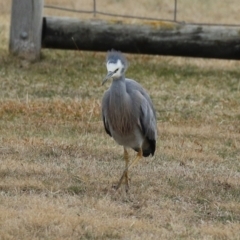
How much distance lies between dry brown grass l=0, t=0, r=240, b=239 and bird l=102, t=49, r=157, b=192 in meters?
0.35

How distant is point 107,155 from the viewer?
8094 mm

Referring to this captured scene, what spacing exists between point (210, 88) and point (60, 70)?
1868 mm

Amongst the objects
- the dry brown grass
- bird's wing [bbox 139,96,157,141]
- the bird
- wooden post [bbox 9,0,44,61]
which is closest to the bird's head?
the bird

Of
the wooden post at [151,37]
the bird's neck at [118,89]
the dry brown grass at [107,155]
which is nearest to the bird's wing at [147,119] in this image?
the bird's neck at [118,89]

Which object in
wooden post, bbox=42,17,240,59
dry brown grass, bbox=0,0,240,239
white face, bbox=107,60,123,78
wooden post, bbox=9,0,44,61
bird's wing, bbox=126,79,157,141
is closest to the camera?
dry brown grass, bbox=0,0,240,239

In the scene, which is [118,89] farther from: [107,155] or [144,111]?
[107,155]

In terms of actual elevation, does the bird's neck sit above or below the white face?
below

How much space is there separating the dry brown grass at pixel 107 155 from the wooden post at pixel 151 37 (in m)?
0.29

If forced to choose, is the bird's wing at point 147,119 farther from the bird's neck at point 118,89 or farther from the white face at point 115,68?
the white face at point 115,68

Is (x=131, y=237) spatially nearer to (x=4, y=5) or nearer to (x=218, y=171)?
(x=218, y=171)

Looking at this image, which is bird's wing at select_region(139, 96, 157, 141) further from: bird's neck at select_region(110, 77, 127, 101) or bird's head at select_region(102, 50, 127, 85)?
bird's head at select_region(102, 50, 127, 85)

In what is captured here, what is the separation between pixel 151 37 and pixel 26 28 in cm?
154

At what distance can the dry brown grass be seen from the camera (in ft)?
20.2

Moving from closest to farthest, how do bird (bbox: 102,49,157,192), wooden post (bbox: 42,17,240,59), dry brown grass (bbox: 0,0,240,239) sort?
dry brown grass (bbox: 0,0,240,239)
bird (bbox: 102,49,157,192)
wooden post (bbox: 42,17,240,59)
